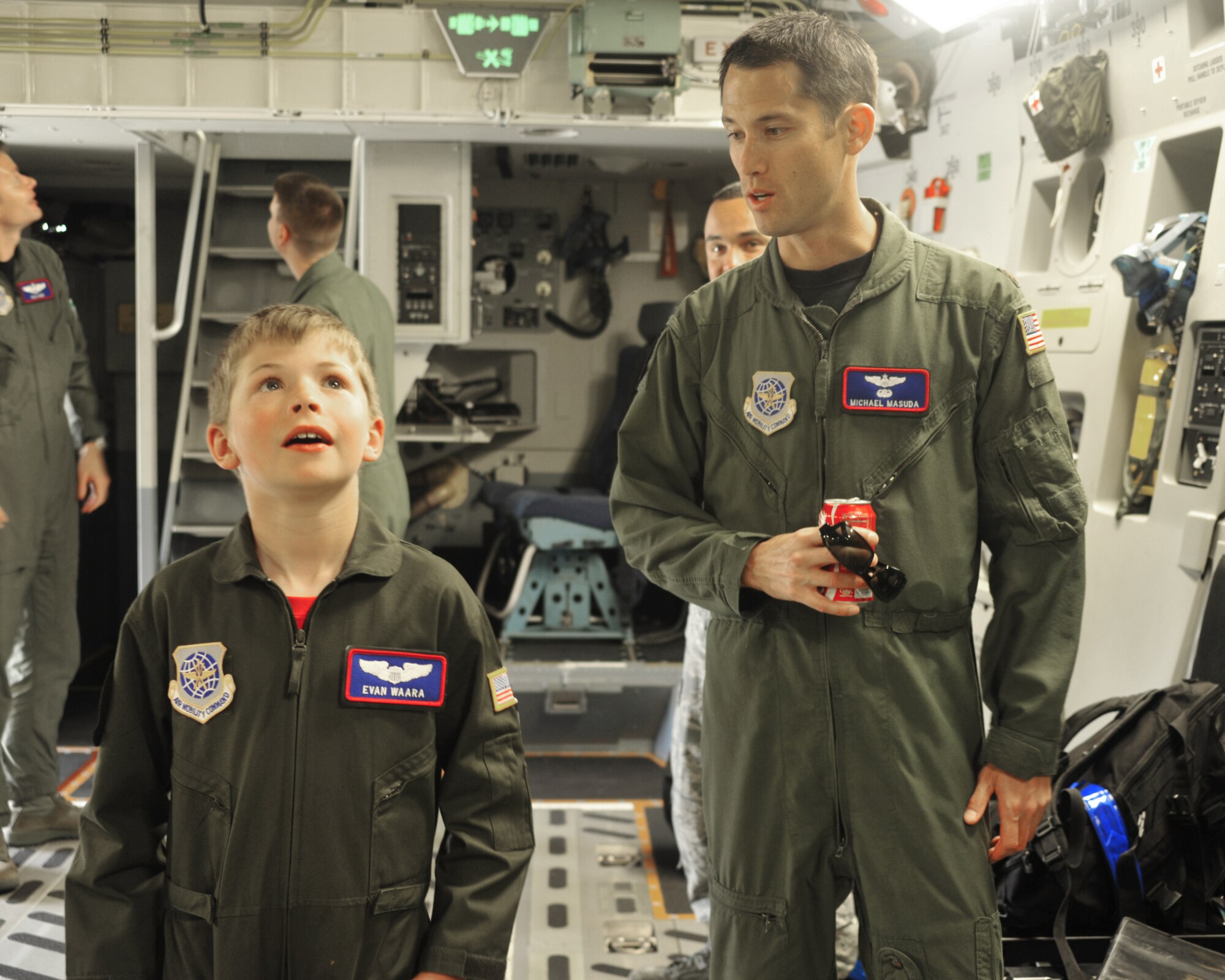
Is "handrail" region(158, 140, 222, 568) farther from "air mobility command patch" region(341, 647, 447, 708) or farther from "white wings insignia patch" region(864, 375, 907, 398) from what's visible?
"white wings insignia patch" region(864, 375, 907, 398)

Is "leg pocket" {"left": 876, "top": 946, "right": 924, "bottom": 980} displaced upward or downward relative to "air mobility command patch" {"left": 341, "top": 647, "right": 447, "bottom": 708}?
downward

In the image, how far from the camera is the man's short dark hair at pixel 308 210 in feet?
12.3

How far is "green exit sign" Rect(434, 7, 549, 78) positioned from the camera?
14.9 ft

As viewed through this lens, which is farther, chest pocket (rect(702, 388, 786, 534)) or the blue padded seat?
the blue padded seat

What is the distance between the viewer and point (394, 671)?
1501mm

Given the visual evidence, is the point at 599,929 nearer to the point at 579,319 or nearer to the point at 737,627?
the point at 737,627

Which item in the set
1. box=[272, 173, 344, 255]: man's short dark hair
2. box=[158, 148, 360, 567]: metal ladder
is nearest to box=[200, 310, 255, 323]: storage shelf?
box=[158, 148, 360, 567]: metal ladder

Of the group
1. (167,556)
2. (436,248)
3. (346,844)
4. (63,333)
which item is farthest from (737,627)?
(167,556)

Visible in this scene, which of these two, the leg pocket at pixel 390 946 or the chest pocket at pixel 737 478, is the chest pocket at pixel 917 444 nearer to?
the chest pocket at pixel 737 478

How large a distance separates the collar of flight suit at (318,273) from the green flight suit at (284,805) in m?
2.40

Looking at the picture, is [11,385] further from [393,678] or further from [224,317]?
[393,678]

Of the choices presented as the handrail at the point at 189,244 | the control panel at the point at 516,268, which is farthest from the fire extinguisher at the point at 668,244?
the handrail at the point at 189,244

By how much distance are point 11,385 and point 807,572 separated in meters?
3.10

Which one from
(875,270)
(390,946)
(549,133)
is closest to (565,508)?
(549,133)
